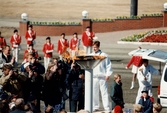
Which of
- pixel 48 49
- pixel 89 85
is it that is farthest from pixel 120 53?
pixel 89 85

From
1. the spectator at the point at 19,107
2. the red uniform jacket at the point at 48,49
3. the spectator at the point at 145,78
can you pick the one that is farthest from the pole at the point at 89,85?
the red uniform jacket at the point at 48,49

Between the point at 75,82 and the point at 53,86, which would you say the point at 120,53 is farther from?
the point at 53,86

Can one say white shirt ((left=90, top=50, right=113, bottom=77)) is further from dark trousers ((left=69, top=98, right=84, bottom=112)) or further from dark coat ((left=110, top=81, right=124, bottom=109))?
dark trousers ((left=69, top=98, right=84, bottom=112))

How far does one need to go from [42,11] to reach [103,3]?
19.9ft

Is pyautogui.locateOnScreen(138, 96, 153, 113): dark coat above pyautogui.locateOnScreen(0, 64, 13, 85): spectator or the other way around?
the other way around

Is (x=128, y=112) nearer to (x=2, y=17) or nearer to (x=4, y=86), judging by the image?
(x=4, y=86)

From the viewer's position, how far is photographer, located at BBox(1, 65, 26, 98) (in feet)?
51.6

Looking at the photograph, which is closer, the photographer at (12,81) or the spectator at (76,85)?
the photographer at (12,81)

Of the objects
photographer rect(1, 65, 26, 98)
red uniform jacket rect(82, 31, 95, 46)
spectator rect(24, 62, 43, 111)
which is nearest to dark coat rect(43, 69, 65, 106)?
spectator rect(24, 62, 43, 111)

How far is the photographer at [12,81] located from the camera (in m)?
15.7

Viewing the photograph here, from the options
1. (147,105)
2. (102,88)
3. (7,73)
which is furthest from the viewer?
(102,88)

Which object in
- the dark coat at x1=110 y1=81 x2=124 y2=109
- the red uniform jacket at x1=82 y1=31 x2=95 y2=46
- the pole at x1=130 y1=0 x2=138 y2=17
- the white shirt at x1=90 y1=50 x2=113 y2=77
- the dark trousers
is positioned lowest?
the dark trousers

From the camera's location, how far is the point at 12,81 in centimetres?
1588

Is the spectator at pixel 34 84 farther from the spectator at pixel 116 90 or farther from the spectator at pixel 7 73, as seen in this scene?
the spectator at pixel 116 90
